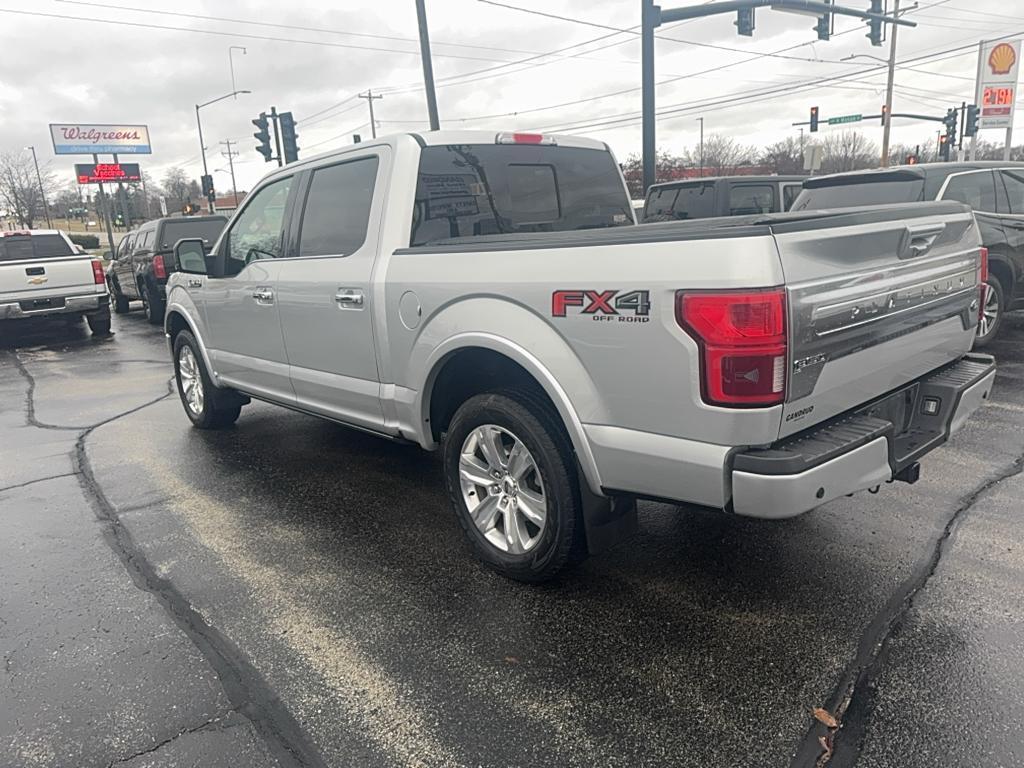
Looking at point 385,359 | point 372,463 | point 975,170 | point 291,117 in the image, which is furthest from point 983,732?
point 291,117

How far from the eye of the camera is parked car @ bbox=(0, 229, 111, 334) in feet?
38.4

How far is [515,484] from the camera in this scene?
11.2 feet

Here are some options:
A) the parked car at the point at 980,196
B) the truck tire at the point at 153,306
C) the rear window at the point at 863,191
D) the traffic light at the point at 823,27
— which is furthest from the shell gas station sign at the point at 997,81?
the truck tire at the point at 153,306

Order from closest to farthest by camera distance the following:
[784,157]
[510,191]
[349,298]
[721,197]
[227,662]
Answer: [227,662]
[349,298]
[510,191]
[721,197]
[784,157]

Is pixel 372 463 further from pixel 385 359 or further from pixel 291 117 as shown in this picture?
pixel 291 117

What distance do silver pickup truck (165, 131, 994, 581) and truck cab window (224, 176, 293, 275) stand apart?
0.02 m

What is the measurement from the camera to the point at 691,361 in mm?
2541

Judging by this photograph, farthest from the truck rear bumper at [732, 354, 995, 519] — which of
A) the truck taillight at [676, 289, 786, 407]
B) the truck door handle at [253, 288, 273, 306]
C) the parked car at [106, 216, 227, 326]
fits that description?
the parked car at [106, 216, 227, 326]

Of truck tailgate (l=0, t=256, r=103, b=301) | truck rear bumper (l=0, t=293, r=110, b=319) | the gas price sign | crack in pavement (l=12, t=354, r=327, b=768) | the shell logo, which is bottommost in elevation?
crack in pavement (l=12, t=354, r=327, b=768)

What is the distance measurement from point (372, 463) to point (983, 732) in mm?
3930

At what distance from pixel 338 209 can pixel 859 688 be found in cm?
351

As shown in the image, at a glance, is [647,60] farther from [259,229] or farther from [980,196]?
[259,229]

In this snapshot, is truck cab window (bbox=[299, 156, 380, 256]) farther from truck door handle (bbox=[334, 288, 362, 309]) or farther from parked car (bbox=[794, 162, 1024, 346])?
parked car (bbox=[794, 162, 1024, 346])

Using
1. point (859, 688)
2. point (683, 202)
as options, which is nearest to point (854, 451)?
point (859, 688)
